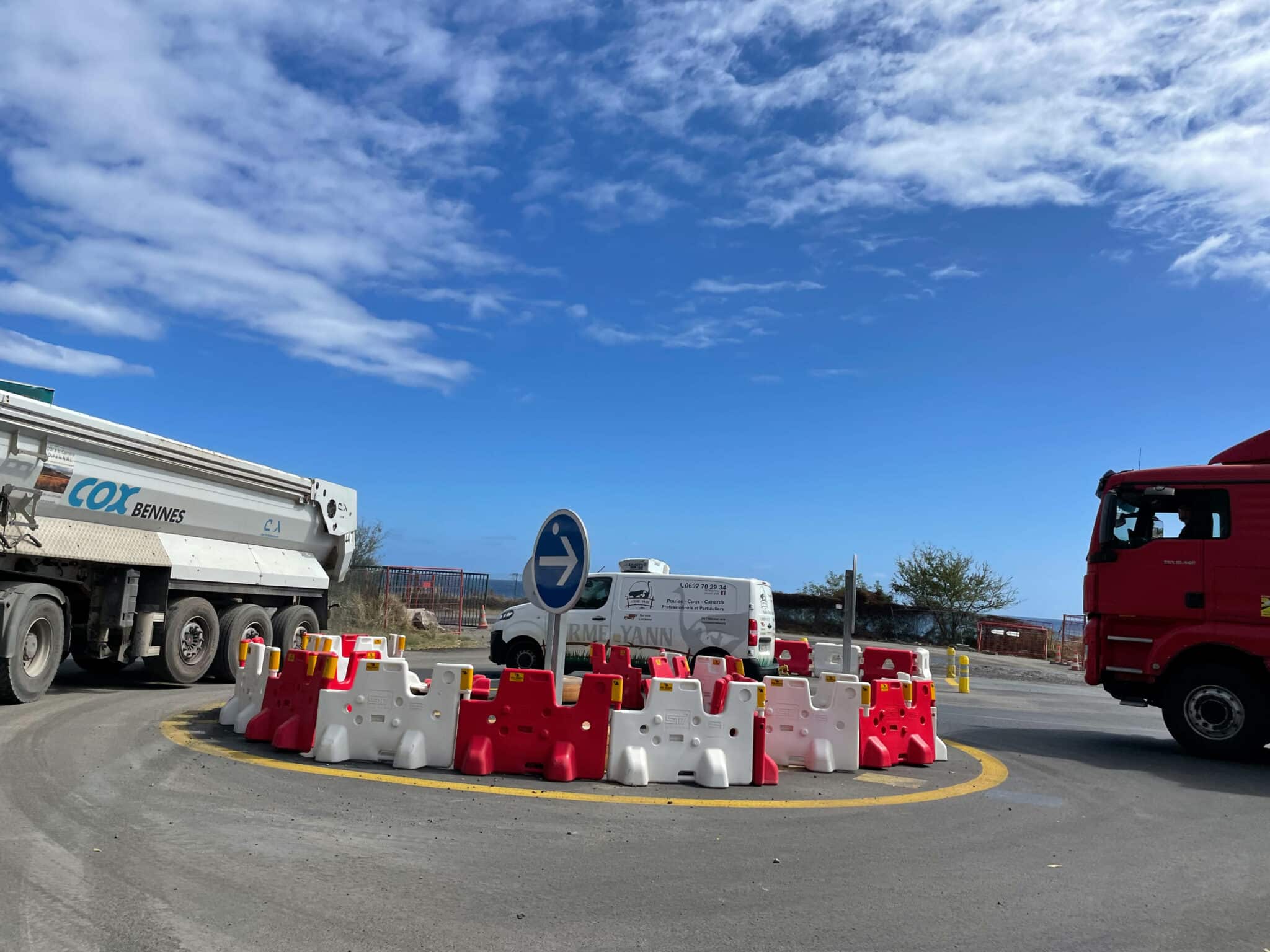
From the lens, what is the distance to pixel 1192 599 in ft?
32.3

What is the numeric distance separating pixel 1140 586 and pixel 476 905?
879 centimetres

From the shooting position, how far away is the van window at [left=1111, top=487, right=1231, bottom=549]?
9.96 meters

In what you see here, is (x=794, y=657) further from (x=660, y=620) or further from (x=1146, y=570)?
(x=1146, y=570)

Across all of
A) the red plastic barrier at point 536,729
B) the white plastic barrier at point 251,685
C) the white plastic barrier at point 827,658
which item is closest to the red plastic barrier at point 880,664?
the white plastic barrier at point 827,658

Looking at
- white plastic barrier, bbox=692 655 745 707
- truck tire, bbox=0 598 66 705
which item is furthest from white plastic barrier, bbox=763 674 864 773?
truck tire, bbox=0 598 66 705

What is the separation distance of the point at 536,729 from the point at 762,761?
1.88 meters

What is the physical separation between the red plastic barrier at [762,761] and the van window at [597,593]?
7.69m

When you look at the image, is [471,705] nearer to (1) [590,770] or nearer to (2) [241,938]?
(1) [590,770]

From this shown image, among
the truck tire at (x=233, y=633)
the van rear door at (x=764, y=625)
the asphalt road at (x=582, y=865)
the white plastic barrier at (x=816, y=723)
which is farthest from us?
the van rear door at (x=764, y=625)

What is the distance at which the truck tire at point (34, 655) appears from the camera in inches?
367

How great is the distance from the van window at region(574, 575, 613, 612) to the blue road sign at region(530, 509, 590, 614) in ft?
23.7

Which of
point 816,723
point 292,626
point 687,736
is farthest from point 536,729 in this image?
point 292,626

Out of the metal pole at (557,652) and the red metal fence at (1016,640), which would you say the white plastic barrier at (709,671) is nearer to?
the metal pole at (557,652)

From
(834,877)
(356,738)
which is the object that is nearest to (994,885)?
(834,877)
